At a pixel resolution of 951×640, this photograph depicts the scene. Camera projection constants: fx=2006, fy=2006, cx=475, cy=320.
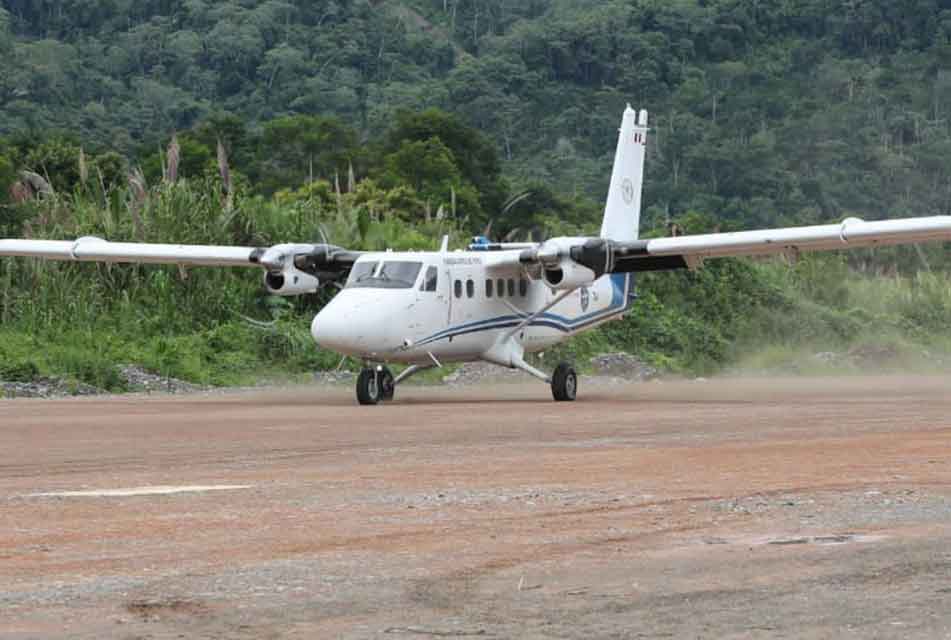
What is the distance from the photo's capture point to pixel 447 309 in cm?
2800

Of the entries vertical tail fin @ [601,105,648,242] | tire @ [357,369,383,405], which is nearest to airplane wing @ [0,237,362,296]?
tire @ [357,369,383,405]

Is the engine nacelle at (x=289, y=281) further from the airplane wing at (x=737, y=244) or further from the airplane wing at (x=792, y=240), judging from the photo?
the airplane wing at (x=792, y=240)

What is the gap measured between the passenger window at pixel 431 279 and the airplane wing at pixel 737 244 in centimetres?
157

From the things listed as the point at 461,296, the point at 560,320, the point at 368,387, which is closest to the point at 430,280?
the point at 461,296

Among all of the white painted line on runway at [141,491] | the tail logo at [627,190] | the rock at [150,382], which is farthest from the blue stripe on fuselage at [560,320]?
the white painted line on runway at [141,491]

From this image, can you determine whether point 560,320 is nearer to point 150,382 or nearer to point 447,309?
point 447,309

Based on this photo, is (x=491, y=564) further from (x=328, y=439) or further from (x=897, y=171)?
(x=897, y=171)

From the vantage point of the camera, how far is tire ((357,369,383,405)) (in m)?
26.5

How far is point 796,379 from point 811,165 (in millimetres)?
67356

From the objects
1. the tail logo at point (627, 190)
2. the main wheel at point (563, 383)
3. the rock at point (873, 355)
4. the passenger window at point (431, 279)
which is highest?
the tail logo at point (627, 190)

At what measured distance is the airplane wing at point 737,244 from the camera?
2683cm

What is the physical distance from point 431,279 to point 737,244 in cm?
429

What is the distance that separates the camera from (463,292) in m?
28.5

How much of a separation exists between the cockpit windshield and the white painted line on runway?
541 inches
